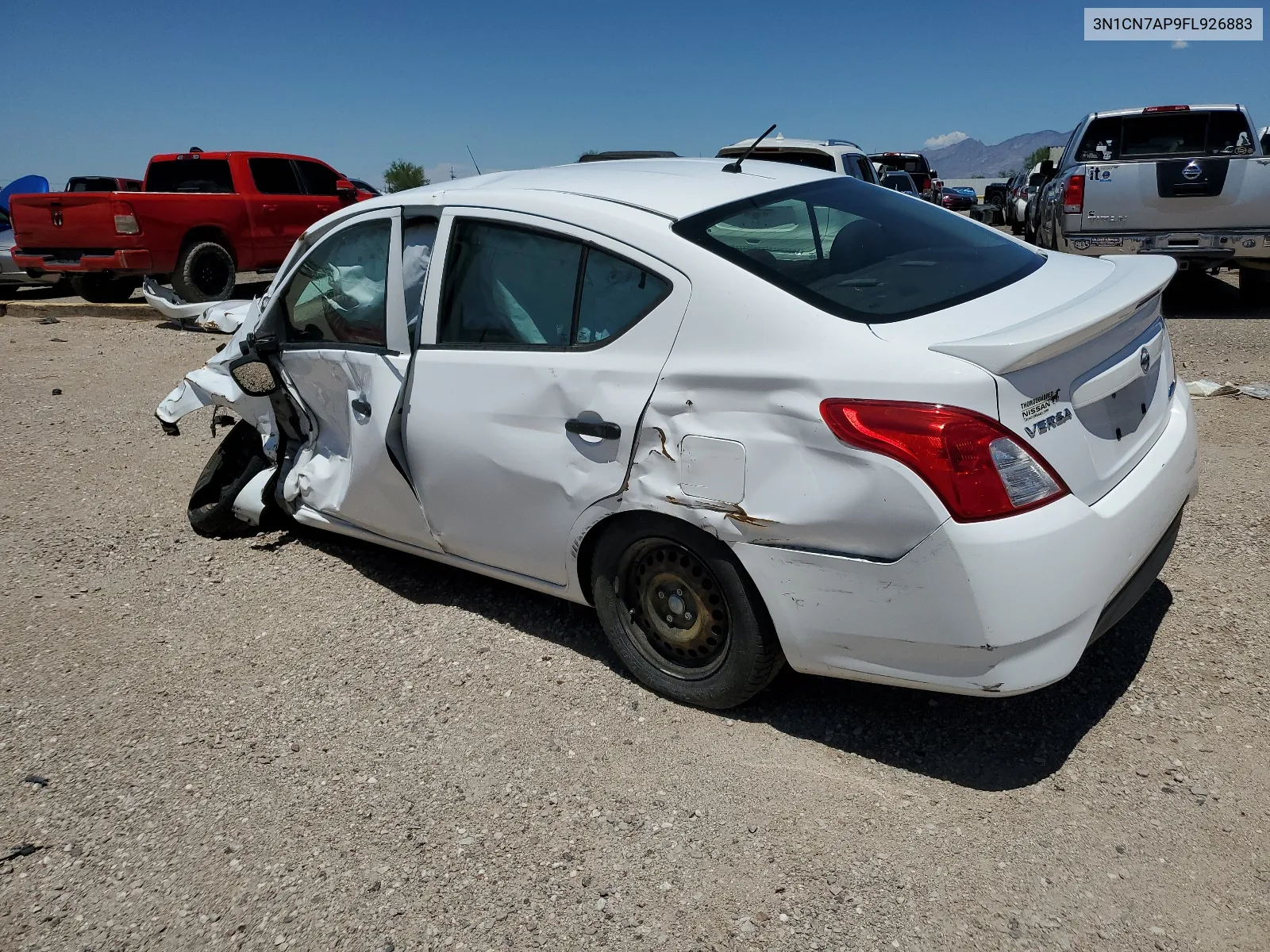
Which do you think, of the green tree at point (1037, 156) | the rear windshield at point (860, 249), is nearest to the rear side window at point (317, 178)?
the rear windshield at point (860, 249)

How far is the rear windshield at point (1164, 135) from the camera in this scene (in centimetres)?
1018

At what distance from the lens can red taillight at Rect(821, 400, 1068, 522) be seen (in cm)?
244

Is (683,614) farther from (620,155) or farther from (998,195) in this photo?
(998,195)

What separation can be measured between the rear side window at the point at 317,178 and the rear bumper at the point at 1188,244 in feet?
32.6

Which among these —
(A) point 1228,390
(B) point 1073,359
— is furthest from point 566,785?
(A) point 1228,390

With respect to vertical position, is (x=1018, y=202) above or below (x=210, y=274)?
below

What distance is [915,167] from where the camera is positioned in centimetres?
2842

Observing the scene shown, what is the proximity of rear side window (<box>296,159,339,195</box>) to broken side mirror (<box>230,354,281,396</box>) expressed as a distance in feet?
35.6

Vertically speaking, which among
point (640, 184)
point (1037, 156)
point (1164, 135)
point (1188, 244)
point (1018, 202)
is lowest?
point (1037, 156)

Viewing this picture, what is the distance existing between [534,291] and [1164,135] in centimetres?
951

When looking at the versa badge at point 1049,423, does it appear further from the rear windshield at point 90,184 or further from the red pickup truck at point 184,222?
the rear windshield at point 90,184

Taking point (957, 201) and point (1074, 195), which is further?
point (957, 201)

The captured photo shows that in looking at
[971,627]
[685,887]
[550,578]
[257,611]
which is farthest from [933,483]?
[257,611]

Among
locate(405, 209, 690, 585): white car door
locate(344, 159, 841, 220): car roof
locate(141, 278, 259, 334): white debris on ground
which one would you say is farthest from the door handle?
locate(141, 278, 259, 334): white debris on ground
